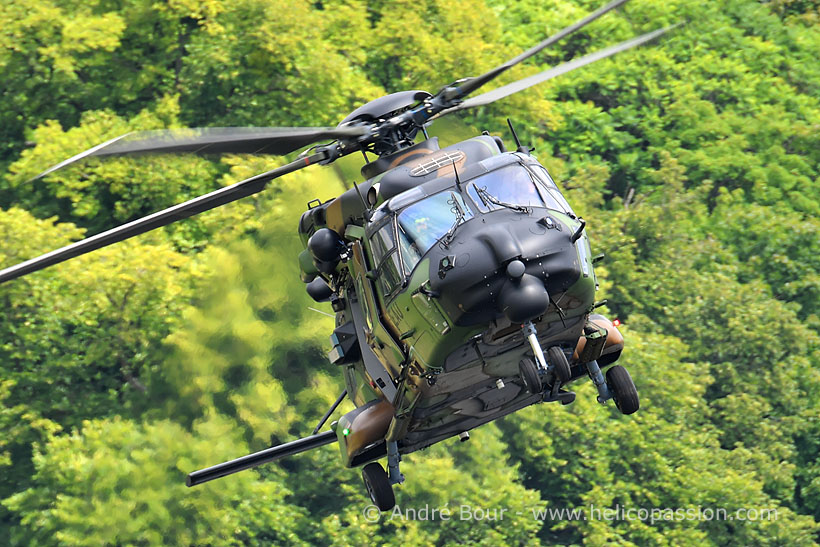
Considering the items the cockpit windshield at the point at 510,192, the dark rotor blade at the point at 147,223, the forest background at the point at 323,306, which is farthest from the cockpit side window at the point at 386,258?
the forest background at the point at 323,306

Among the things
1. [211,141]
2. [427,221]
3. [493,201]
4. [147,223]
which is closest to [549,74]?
[493,201]

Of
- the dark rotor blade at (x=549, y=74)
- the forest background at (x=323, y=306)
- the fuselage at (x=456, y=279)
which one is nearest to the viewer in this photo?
the fuselage at (x=456, y=279)

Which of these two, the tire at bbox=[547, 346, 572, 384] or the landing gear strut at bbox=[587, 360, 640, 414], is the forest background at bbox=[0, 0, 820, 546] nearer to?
the landing gear strut at bbox=[587, 360, 640, 414]

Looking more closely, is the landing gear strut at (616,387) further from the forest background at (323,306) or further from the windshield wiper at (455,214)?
the forest background at (323,306)

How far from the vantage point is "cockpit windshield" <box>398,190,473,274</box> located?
1778cm

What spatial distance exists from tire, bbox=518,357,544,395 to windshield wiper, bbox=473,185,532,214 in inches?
73.8

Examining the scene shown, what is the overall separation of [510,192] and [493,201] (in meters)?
0.32

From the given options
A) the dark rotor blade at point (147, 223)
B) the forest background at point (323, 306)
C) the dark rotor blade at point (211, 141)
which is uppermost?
the dark rotor blade at point (211, 141)

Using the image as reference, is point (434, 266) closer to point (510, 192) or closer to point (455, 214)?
point (455, 214)

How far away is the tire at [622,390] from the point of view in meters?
19.6

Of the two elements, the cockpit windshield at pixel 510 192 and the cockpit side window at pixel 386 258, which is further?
the cockpit side window at pixel 386 258

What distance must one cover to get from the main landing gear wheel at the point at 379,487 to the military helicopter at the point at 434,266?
21 millimetres

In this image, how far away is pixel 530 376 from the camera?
1750 cm

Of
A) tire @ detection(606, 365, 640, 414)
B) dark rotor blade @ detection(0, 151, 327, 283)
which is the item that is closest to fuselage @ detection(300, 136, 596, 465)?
tire @ detection(606, 365, 640, 414)
